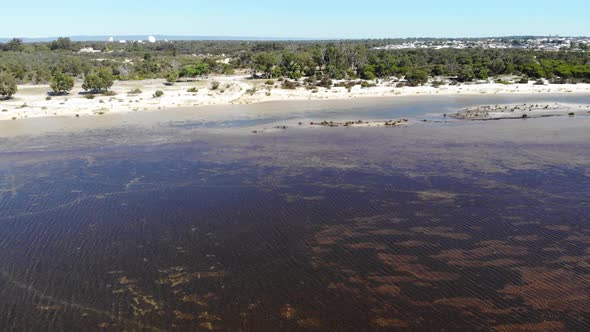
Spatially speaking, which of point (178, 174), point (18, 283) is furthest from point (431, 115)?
point (18, 283)

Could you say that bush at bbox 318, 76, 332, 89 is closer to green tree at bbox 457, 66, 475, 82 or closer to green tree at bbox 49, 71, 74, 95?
green tree at bbox 457, 66, 475, 82

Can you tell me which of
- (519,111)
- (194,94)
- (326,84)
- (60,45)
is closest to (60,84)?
(194,94)

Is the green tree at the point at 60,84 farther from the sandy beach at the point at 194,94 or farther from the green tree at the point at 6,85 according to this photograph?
the green tree at the point at 6,85

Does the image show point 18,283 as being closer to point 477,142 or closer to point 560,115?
point 477,142

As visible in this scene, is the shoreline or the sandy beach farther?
the sandy beach

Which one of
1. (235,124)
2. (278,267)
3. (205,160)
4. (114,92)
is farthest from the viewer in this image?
(114,92)

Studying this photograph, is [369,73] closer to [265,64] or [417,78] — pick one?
[417,78]

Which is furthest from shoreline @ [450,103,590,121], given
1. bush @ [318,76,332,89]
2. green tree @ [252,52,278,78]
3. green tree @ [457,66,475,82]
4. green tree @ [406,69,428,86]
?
green tree @ [252,52,278,78]
